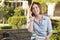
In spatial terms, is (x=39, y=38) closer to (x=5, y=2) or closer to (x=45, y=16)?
(x=45, y=16)

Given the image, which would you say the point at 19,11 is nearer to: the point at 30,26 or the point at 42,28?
the point at 30,26

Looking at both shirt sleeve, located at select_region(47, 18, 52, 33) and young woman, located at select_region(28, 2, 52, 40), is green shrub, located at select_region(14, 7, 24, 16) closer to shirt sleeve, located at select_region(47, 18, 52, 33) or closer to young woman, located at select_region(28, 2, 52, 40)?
young woman, located at select_region(28, 2, 52, 40)

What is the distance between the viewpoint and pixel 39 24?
2621mm

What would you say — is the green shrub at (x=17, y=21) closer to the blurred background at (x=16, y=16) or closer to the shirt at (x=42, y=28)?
the blurred background at (x=16, y=16)

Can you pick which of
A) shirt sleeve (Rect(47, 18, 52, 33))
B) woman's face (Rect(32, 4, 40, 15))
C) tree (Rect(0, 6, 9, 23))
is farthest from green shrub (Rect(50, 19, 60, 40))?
tree (Rect(0, 6, 9, 23))

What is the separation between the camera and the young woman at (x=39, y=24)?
2612 millimetres

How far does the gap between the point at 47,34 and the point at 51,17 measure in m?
0.26

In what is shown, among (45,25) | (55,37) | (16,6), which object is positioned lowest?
(55,37)

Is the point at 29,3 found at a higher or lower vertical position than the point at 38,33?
higher

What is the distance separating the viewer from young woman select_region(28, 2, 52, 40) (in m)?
2.61

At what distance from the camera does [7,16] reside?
2611mm

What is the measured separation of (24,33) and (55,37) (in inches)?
18.9

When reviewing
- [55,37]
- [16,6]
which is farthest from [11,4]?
[55,37]

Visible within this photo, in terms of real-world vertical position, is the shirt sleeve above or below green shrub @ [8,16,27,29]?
below
